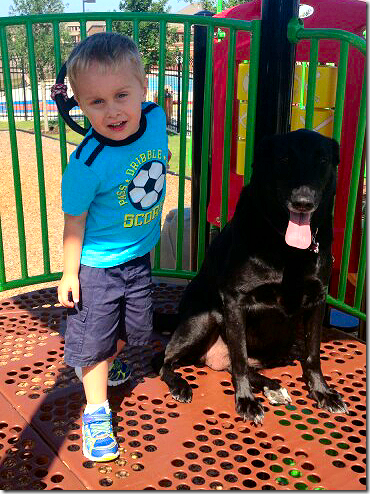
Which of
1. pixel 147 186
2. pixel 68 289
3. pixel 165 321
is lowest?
pixel 165 321

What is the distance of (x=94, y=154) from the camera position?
227cm

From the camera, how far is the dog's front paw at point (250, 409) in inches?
97.9

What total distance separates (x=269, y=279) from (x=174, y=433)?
78 cm

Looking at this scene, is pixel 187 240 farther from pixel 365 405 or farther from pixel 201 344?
pixel 365 405

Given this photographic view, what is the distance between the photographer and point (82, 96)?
87.9 inches

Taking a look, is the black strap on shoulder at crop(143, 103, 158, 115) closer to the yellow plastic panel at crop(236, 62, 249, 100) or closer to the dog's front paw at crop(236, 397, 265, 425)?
the dog's front paw at crop(236, 397, 265, 425)

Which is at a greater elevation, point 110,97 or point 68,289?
point 110,97

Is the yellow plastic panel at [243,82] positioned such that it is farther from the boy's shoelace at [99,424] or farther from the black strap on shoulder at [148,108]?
the boy's shoelace at [99,424]

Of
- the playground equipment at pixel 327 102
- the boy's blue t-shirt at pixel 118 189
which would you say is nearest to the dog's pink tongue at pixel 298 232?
the boy's blue t-shirt at pixel 118 189

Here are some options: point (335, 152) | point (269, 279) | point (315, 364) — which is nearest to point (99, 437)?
point (269, 279)

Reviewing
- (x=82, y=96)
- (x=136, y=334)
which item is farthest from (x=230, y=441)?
(x=82, y=96)

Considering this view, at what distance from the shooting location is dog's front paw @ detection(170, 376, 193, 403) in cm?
262

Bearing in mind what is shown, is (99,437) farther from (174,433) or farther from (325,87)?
(325,87)

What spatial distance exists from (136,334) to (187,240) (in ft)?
8.81
